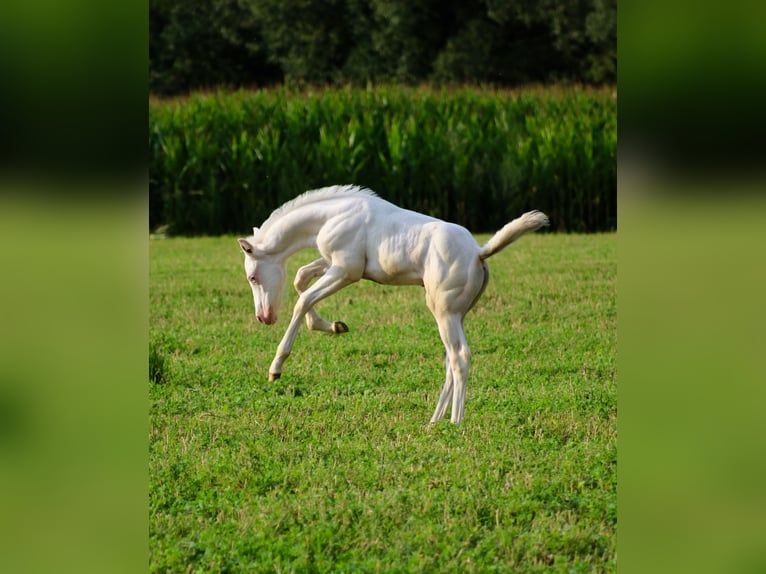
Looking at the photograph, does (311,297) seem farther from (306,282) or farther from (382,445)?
(382,445)

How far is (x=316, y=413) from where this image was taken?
19.9 feet

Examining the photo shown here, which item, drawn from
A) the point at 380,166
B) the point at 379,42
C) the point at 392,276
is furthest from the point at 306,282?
the point at 379,42

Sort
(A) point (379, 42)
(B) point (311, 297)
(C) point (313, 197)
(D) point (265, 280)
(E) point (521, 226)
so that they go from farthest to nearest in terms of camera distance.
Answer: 1. (A) point (379, 42)
2. (C) point (313, 197)
3. (D) point (265, 280)
4. (B) point (311, 297)
5. (E) point (521, 226)

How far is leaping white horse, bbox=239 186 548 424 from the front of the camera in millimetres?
5332

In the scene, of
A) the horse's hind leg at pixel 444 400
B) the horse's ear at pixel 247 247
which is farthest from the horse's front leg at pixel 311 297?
the horse's hind leg at pixel 444 400

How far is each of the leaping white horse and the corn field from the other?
10.6m

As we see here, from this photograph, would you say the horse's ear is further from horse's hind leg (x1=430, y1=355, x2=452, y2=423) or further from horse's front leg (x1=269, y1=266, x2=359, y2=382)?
horse's hind leg (x1=430, y1=355, x2=452, y2=423)

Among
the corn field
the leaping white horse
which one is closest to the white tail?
the leaping white horse

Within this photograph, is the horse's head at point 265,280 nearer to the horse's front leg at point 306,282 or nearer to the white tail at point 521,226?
the horse's front leg at point 306,282

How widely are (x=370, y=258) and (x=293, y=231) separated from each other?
0.52 meters

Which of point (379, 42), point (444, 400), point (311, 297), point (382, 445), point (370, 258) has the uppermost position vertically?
point (379, 42)

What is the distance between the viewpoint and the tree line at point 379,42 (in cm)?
3225

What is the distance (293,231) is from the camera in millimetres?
5691

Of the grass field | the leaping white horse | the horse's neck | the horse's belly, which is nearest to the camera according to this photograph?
the grass field
